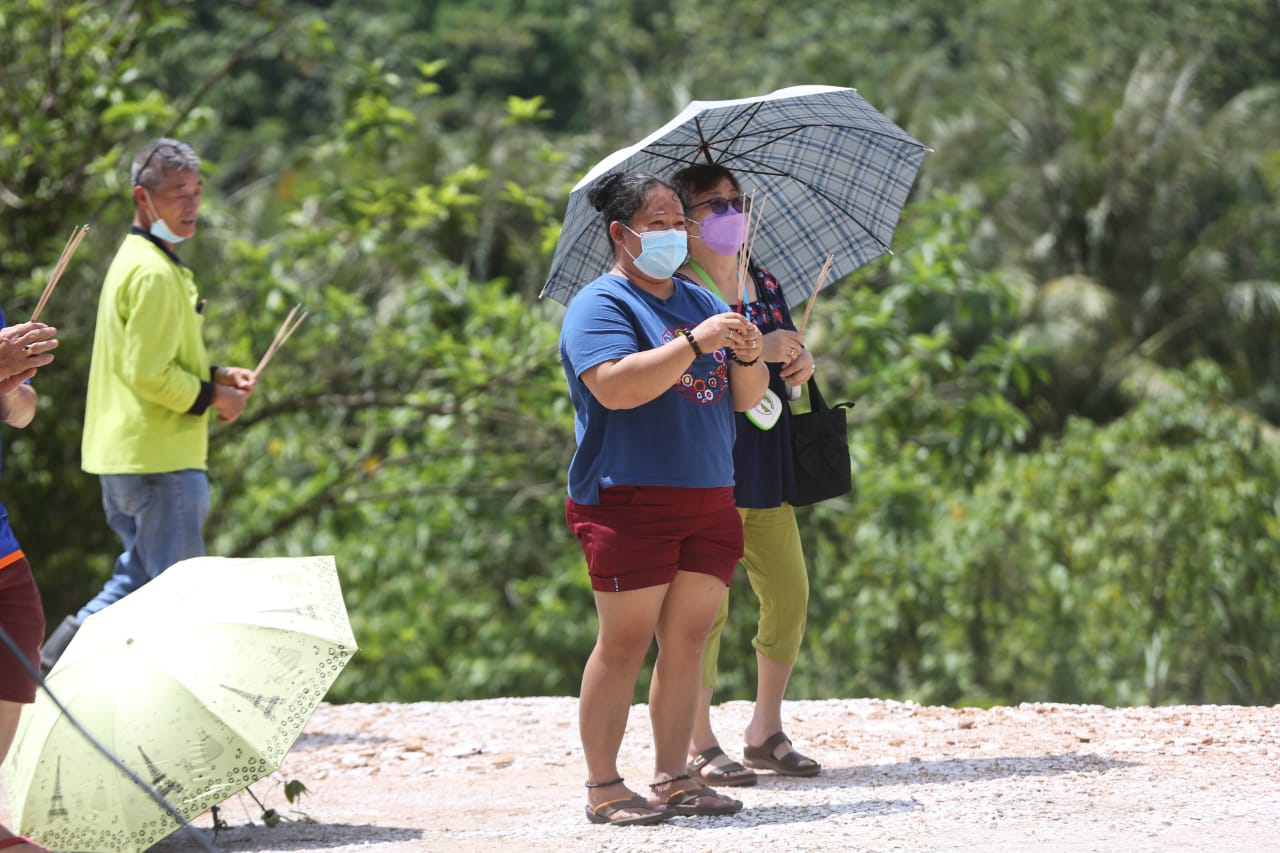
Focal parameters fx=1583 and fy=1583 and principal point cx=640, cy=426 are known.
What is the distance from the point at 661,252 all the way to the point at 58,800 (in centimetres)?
202

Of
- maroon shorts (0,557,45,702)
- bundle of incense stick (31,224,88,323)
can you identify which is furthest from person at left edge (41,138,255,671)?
Result: maroon shorts (0,557,45,702)

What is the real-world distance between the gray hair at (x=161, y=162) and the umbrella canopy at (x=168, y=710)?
4.92ft

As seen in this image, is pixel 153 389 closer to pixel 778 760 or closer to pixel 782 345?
pixel 782 345

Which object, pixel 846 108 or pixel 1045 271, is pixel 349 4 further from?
pixel 846 108

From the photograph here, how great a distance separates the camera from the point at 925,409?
30.6 ft

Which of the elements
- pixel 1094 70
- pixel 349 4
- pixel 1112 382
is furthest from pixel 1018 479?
pixel 349 4

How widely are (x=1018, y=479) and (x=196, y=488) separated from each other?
25.5ft

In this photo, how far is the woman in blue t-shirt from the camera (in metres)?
3.99

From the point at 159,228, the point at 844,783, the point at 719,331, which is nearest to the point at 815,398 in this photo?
the point at 719,331

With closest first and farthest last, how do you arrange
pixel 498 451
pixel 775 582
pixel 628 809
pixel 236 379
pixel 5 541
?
pixel 5 541 < pixel 628 809 < pixel 775 582 < pixel 236 379 < pixel 498 451

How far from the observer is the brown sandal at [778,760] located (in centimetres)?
476

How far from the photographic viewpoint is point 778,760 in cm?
479

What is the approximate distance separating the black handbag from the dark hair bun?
0.88 metres

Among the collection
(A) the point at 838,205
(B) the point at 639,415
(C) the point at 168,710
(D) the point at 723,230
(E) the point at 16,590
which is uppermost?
(A) the point at 838,205
